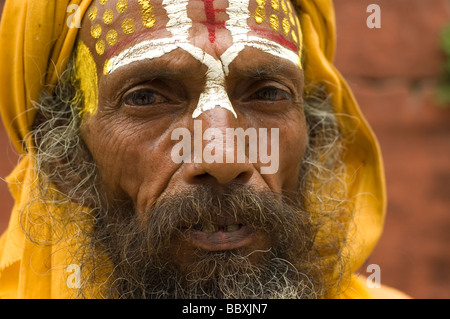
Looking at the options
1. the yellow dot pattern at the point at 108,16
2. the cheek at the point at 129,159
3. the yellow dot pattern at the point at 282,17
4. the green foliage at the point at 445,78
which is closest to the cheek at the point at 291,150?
the yellow dot pattern at the point at 282,17

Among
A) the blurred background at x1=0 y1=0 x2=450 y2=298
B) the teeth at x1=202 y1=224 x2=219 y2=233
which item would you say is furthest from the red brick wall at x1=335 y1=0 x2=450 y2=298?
the teeth at x1=202 y1=224 x2=219 y2=233

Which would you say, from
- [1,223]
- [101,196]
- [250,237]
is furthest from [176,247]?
[1,223]

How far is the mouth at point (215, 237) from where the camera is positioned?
1.77 meters

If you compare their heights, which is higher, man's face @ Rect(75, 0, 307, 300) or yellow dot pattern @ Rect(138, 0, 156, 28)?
yellow dot pattern @ Rect(138, 0, 156, 28)

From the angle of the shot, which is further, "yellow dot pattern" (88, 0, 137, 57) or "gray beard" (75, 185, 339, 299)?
"yellow dot pattern" (88, 0, 137, 57)

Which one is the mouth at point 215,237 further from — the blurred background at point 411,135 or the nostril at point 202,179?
the blurred background at point 411,135

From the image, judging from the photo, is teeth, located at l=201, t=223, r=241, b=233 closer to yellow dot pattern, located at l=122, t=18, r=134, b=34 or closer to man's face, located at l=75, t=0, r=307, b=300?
man's face, located at l=75, t=0, r=307, b=300

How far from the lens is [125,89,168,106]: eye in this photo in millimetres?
1876

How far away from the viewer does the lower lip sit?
1.77m

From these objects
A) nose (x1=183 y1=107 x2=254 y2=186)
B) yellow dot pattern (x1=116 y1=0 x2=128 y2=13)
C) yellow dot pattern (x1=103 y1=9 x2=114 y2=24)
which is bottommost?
nose (x1=183 y1=107 x2=254 y2=186)

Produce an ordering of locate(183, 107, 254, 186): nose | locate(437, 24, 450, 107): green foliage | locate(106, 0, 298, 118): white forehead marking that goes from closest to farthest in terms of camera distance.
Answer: locate(183, 107, 254, 186): nose → locate(106, 0, 298, 118): white forehead marking → locate(437, 24, 450, 107): green foliage

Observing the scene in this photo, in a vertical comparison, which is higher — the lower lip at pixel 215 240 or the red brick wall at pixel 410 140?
the red brick wall at pixel 410 140

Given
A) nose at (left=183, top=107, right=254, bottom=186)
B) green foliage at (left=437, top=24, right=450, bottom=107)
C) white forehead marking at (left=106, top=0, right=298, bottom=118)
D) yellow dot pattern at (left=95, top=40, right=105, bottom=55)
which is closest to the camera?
nose at (left=183, top=107, right=254, bottom=186)

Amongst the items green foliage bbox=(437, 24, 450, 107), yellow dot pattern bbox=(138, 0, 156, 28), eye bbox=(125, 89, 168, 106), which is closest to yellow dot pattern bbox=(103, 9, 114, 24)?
yellow dot pattern bbox=(138, 0, 156, 28)
